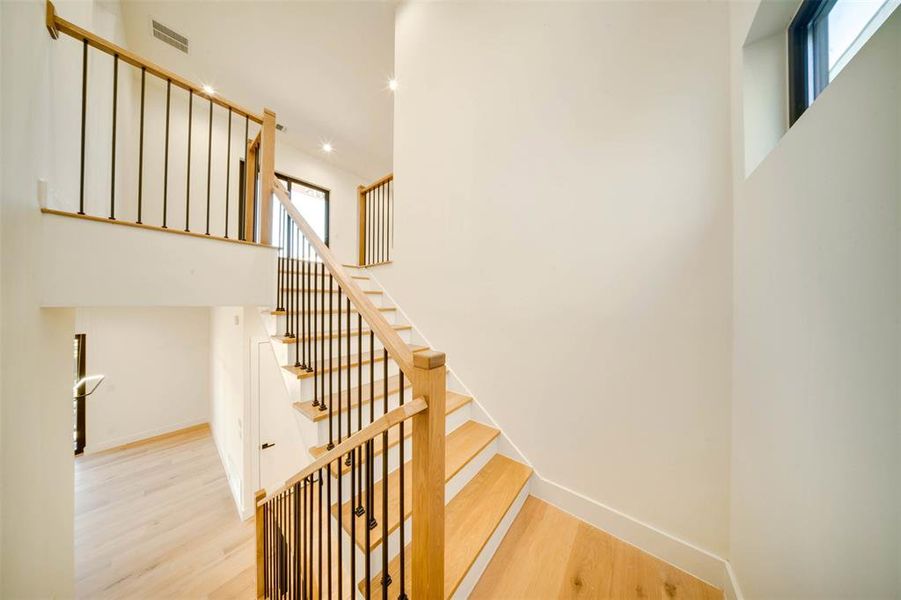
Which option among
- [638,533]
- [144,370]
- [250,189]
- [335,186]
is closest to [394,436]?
[638,533]

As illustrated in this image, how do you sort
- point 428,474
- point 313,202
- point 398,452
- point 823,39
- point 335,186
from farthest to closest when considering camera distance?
point 335,186, point 313,202, point 398,452, point 823,39, point 428,474

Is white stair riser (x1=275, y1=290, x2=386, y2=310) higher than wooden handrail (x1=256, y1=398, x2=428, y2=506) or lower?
higher

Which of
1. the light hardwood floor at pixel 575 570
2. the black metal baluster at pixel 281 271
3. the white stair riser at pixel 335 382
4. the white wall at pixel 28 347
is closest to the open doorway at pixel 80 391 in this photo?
the white wall at pixel 28 347

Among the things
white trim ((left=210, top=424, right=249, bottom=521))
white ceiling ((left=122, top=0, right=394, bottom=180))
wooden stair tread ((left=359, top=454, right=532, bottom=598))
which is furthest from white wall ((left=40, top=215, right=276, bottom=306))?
white ceiling ((left=122, top=0, right=394, bottom=180))

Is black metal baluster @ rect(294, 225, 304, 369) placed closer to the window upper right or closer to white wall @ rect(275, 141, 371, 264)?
the window upper right

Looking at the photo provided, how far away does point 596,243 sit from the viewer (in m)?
1.72

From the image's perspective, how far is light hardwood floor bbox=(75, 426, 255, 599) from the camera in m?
2.36

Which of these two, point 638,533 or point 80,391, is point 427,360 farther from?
point 80,391

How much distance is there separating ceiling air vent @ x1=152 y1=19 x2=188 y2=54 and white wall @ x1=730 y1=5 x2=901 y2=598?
4963 millimetres

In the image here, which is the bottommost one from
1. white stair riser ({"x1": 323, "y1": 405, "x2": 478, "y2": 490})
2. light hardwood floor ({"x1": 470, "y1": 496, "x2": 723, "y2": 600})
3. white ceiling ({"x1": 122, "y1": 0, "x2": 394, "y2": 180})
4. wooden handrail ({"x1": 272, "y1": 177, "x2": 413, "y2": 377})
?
light hardwood floor ({"x1": 470, "y1": 496, "x2": 723, "y2": 600})

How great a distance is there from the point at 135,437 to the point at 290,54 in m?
5.81

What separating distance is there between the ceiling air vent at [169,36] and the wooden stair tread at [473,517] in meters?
5.22

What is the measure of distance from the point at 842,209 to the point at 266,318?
9.18 feet

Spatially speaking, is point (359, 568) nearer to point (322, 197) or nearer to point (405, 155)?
point (405, 155)
